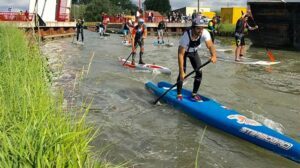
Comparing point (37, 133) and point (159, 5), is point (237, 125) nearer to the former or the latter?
point (37, 133)

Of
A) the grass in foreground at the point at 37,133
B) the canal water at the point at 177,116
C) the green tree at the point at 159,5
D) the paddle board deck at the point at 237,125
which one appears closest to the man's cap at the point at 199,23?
the paddle board deck at the point at 237,125

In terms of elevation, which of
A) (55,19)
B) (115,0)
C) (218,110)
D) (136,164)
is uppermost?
(115,0)

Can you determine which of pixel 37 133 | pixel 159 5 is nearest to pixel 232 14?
pixel 37 133

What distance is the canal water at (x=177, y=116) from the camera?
5969mm

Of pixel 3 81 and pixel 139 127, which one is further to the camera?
pixel 139 127

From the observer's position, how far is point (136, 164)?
5.62m

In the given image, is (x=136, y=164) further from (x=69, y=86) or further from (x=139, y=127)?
(x=69, y=86)

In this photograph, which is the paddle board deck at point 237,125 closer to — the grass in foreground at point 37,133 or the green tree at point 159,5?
the grass in foreground at point 37,133

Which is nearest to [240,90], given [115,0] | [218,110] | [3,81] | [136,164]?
[218,110]

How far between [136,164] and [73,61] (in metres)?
13.3

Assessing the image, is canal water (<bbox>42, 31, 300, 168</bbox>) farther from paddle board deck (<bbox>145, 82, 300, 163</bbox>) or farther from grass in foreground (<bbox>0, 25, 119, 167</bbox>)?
grass in foreground (<bbox>0, 25, 119, 167</bbox>)

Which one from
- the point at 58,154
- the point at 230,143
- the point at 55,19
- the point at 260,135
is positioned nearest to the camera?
the point at 58,154

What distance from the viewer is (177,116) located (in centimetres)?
837

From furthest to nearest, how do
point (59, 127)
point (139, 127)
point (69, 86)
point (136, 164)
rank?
point (69, 86)
point (139, 127)
point (136, 164)
point (59, 127)
